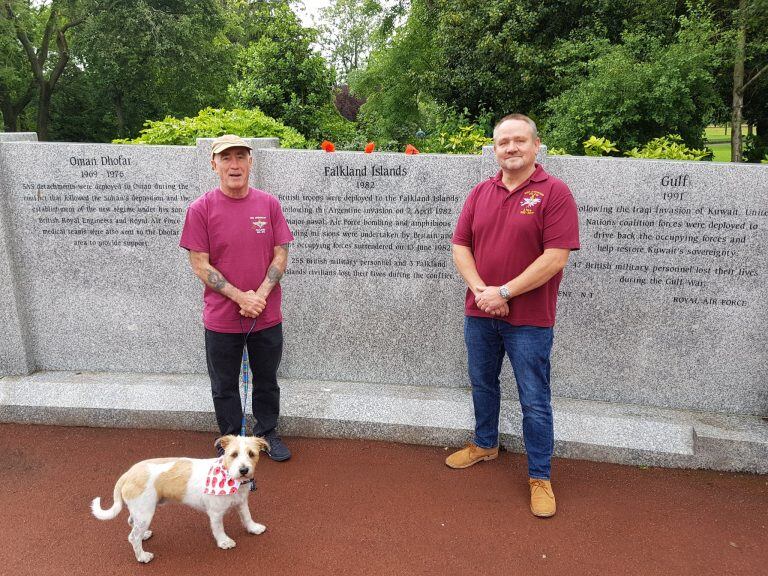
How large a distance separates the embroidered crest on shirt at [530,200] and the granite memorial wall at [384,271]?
1.22m

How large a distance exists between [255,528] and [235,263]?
1.51 meters

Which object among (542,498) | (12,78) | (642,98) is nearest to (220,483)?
(542,498)

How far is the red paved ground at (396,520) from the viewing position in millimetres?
3197

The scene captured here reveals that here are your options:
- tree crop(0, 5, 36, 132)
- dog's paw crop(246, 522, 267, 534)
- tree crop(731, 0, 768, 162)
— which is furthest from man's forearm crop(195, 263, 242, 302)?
tree crop(0, 5, 36, 132)

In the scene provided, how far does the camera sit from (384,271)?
4.91 m

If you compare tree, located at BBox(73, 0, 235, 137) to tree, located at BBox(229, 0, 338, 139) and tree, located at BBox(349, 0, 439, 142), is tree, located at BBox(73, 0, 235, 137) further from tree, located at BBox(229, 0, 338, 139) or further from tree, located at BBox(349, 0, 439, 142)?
tree, located at BBox(229, 0, 338, 139)

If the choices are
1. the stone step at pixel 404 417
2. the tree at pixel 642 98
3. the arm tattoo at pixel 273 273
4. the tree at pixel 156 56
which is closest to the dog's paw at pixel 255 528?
the stone step at pixel 404 417

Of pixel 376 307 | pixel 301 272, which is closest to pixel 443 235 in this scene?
pixel 376 307

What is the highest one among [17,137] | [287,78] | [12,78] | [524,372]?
[12,78]

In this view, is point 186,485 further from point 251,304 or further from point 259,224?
point 259,224

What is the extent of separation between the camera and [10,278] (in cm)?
508

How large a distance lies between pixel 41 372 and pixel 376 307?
9.80 ft

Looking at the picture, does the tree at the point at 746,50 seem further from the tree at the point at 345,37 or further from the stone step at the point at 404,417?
the tree at the point at 345,37

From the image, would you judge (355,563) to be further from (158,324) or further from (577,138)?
(577,138)
